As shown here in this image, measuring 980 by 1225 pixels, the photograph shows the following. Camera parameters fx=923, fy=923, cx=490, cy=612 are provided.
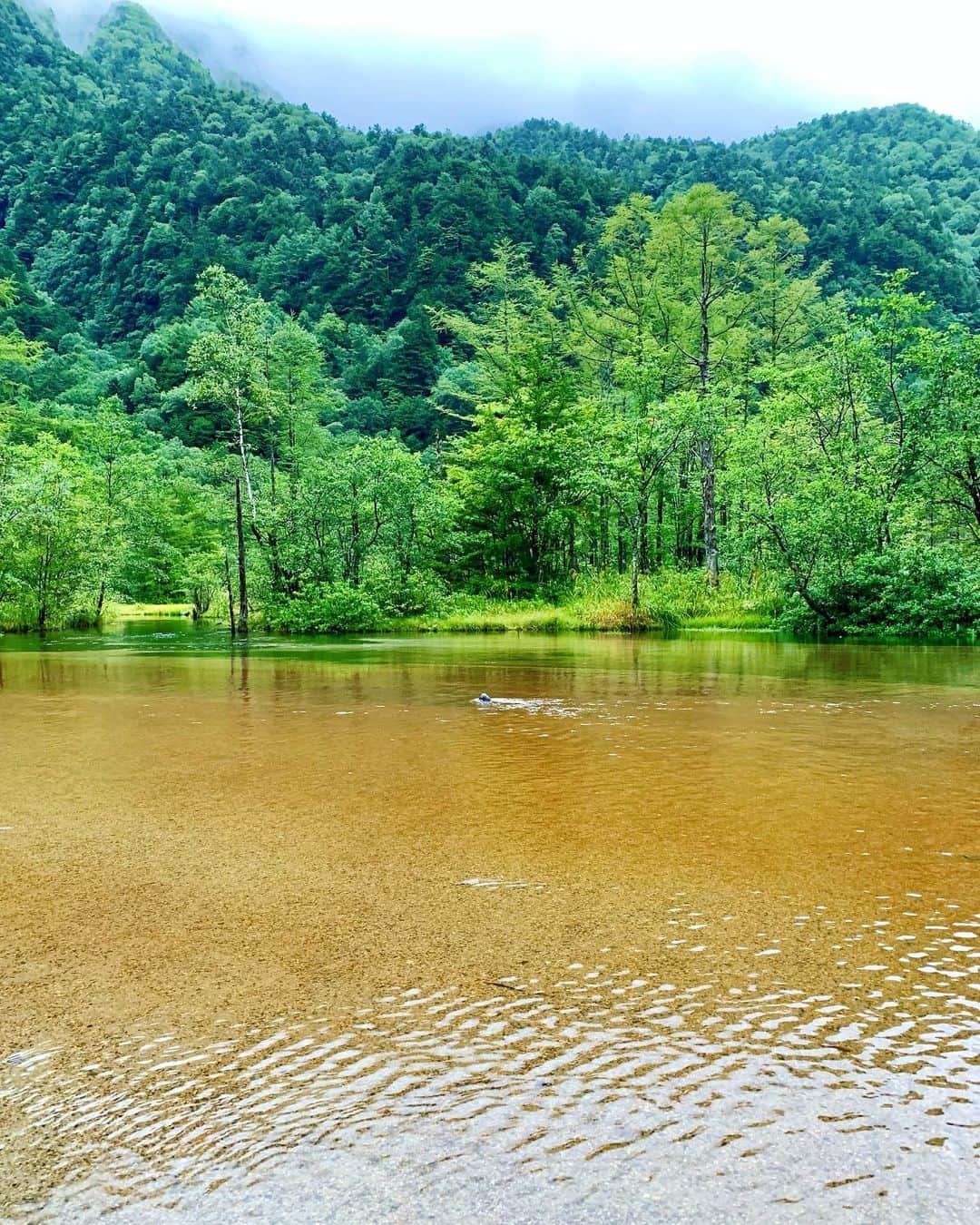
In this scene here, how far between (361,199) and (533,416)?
223 feet

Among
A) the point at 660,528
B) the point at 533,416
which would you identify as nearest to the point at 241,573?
the point at 533,416

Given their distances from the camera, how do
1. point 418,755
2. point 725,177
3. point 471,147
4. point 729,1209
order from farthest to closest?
point 471,147 < point 725,177 < point 418,755 < point 729,1209

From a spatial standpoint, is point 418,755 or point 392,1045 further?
point 418,755

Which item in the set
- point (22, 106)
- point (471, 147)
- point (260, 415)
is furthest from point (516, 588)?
point (22, 106)

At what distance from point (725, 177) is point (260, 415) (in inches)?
2547

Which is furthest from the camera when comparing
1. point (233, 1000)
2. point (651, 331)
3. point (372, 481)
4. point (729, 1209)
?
point (651, 331)

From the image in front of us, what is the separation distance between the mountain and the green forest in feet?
1.72

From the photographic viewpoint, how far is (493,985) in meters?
3.12

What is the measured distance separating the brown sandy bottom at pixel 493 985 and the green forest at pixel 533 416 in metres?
16.3

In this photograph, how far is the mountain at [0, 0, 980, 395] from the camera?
72500 mm

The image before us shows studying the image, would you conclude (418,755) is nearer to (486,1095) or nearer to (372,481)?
(486,1095)

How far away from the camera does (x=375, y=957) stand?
133 inches

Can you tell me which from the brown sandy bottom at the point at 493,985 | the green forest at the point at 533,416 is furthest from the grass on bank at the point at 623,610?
the brown sandy bottom at the point at 493,985

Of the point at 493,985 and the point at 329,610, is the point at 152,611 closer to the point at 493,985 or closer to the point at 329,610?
the point at 329,610
